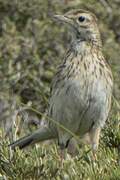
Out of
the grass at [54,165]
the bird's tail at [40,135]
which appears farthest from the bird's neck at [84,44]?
the grass at [54,165]

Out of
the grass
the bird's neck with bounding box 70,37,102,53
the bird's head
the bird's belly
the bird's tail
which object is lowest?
the bird's tail

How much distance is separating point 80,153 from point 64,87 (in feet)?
5.64

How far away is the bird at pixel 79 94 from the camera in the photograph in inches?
215

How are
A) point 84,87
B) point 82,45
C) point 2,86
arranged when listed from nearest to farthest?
point 84,87 → point 82,45 → point 2,86

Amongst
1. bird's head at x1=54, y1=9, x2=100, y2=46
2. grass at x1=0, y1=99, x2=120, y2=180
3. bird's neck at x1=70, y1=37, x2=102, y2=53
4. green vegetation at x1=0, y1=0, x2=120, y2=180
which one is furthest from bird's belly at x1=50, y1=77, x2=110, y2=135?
grass at x1=0, y1=99, x2=120, y2=180

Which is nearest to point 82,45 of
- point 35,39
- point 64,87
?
point 64,87

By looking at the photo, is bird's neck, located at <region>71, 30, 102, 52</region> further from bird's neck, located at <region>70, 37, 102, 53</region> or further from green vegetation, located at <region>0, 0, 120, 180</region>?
green vegetation, located at <region>0, 0, 120, 180</region>

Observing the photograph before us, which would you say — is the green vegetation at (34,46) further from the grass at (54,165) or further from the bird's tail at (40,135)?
the grass at (54,165)

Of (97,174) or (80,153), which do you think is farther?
(80,153)

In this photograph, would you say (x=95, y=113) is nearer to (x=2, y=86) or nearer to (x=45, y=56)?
(x=2, y=86)

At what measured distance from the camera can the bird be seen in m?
5.46

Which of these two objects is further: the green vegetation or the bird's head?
the green vegetation

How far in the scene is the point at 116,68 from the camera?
8117 millimetres

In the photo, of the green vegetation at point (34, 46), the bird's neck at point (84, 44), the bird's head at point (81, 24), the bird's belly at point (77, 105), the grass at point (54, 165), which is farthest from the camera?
the green vegetation at point (34, 46)
